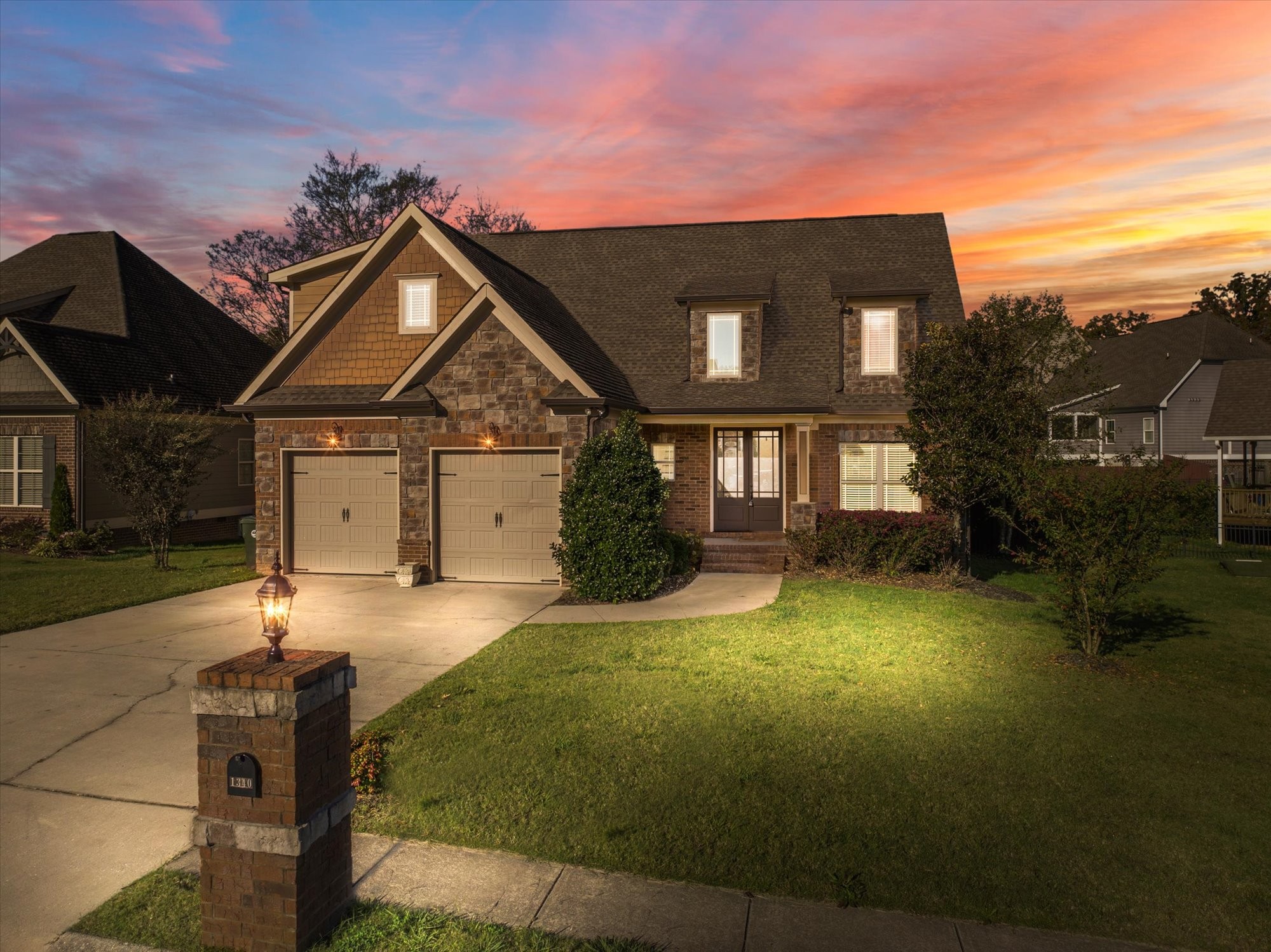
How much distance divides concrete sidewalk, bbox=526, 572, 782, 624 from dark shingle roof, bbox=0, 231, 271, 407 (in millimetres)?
15387

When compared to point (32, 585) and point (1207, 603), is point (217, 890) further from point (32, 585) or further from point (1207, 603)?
point (1207, 603)

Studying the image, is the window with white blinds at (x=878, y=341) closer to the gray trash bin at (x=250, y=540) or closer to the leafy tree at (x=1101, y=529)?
the leafy tree at (x=1101, y=529)

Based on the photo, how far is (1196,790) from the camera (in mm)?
5695

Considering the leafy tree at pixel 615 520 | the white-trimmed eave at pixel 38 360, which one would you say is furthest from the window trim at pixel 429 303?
the white-trimmed eave at pixel 38 360

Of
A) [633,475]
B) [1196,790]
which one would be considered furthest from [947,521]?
[1196,790]

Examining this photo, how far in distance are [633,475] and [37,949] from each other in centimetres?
995

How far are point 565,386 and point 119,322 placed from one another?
16542mm

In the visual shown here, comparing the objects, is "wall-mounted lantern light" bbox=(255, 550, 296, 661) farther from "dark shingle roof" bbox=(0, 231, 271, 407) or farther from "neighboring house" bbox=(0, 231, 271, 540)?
"dark shingle roof" bbox=(0, 231, 271, 407)

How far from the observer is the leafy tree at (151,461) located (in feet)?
53.9

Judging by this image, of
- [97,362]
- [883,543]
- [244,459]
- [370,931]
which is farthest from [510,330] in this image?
[244,459]

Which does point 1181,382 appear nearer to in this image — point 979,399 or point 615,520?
point 979,399

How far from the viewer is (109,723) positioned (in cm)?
706

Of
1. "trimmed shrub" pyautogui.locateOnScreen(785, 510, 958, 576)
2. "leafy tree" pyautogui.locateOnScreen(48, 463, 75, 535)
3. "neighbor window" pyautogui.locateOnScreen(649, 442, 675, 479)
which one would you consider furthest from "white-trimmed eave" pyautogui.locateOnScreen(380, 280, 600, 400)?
"leafy tree" pyautogui.locateOnScreen(48, 463, 75, 535)

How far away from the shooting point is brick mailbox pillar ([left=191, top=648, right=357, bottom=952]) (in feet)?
12.5
